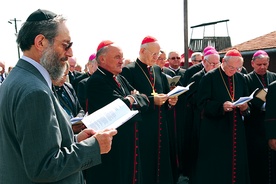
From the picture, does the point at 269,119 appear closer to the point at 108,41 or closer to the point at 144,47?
the point at 144,47

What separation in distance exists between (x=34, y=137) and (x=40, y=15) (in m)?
0.64

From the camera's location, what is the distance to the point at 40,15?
170cm

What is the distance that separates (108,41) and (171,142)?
2.48 metres

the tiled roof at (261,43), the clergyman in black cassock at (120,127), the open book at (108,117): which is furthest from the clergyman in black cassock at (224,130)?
the tiled roof at (261,43)

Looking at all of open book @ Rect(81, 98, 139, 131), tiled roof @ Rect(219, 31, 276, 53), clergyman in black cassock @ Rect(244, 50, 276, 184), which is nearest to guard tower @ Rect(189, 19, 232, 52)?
tiled roof @ Rect(219, 31, 276, 53)

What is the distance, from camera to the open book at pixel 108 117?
6.77ft

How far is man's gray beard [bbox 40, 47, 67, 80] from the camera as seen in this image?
1684mm

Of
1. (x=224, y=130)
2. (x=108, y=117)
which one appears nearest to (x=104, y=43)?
(x=108, y=117)

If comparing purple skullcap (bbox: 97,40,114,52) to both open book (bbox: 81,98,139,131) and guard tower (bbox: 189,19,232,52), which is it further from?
guard tower (bbox: 189,19,232,52)

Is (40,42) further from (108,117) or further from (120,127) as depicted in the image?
(120,127)

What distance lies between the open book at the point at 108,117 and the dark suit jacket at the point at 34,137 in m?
0.37

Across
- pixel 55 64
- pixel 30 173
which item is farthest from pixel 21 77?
pixel 30 173

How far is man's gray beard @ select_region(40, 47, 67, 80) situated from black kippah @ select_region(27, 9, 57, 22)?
0.54 ft

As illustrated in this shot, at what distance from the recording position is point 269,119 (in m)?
4.29
